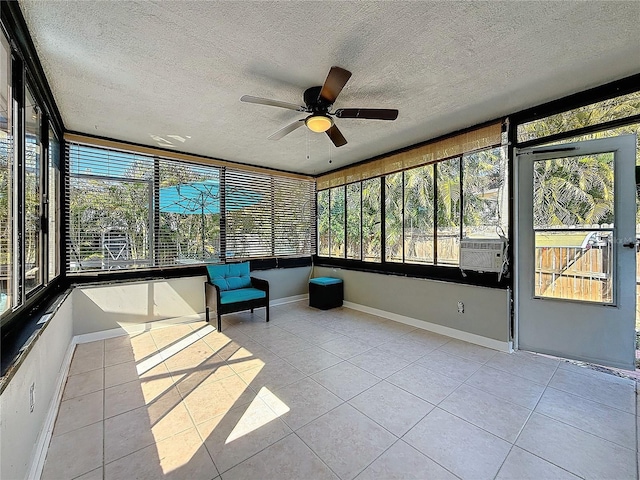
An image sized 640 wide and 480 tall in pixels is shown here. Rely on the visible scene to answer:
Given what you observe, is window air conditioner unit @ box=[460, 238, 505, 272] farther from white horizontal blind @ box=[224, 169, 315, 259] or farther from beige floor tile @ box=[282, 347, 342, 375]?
white horizontal blind @ box=[224, 169, 315, 259]

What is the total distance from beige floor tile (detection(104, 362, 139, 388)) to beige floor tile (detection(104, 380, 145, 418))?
0.28 ft

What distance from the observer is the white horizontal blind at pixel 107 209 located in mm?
3408

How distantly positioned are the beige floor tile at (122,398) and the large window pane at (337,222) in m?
3.69

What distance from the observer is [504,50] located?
1.97 m

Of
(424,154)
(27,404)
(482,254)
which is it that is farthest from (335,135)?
(27,404)

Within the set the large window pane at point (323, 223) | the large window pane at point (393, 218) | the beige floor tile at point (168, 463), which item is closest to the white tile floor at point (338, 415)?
the beige floor tile at point (168, 463)

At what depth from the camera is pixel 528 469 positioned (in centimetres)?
153

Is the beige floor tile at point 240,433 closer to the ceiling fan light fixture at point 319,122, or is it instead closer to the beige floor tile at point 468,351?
the beige floor tile at point 468,351

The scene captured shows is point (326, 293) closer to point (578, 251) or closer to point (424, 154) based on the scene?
point (424, 154)

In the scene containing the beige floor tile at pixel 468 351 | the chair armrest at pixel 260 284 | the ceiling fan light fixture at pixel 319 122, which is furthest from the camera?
the chair armrest at pixel 260 284

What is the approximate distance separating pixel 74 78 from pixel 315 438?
3267 mm

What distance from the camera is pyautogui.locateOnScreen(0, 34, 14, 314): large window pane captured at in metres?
1.51

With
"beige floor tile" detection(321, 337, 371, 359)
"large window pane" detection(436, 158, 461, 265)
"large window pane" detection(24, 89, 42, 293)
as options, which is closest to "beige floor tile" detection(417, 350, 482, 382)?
"beige floor tile" detection(321, 337, 371, 359)

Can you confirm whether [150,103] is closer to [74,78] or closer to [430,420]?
[74,78]
